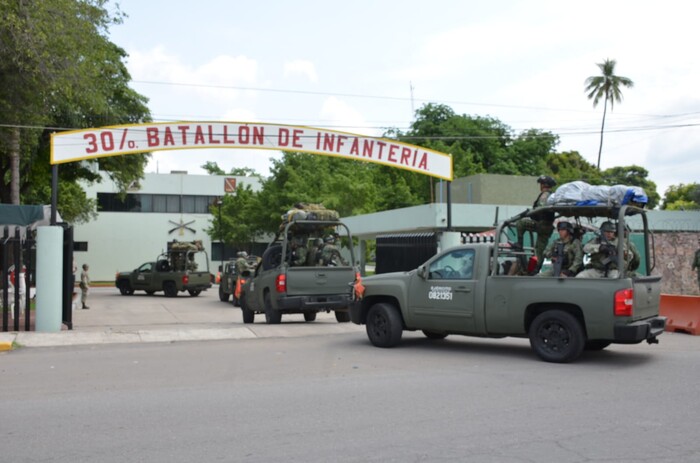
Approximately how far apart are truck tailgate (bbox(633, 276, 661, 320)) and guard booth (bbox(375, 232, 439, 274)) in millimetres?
12577

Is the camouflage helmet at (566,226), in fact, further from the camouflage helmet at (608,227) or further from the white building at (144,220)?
the white building at (144,220)

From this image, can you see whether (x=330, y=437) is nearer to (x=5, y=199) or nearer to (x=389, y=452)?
(x=389, y=452)

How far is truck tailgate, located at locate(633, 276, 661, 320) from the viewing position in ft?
31.7

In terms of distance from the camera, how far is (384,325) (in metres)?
11.7

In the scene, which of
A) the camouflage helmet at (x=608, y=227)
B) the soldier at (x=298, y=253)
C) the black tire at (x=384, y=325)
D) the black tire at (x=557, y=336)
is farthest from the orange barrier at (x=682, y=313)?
the soldier at (x=298, y=253)

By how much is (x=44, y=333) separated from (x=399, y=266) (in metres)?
13.3

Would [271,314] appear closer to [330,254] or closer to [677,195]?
[330,254]

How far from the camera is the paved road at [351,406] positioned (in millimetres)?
5734

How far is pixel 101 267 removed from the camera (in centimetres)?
5247

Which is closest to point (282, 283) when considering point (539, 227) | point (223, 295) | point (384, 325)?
point (384, 325)

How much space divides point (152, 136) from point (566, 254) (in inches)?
392

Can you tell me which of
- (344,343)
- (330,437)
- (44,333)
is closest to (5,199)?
(44,333)

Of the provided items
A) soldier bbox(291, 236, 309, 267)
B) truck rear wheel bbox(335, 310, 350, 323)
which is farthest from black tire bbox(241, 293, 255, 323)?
truck rear wheel bbox(335, 310, 350, 323)

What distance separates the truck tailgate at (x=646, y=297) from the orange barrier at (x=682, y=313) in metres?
3.82
